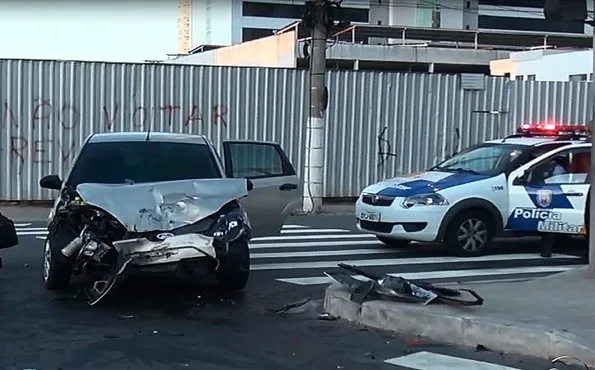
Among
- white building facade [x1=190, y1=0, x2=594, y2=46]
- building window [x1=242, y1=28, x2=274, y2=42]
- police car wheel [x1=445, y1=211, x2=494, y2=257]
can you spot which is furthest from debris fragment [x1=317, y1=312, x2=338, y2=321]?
building window [x1=242, y1=28, x2=274, y2=42]

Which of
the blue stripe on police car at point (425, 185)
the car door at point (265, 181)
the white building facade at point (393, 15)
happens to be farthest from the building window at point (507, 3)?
the car door at point (265, 181)

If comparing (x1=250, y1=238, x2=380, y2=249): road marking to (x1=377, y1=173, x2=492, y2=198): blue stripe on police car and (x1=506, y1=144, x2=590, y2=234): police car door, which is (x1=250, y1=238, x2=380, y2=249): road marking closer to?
(x1=377, y1=173, x2=492, y2=198): blue stripe on police car

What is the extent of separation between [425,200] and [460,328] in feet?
16.8

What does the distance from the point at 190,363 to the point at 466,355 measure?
2076 mm

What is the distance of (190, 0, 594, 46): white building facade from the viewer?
207ft

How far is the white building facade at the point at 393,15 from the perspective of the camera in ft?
207

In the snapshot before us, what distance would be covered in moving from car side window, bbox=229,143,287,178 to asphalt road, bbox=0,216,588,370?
186cm

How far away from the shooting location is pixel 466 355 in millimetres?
7680

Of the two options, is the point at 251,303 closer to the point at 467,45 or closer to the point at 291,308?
the point at 291,308

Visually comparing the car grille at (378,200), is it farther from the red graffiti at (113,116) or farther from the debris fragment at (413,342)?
the red graffiti at (113,116)

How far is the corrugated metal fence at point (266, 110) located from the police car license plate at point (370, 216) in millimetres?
8320

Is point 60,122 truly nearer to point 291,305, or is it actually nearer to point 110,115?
point 110,115

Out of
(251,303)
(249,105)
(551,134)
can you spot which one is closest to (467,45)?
(249,105)

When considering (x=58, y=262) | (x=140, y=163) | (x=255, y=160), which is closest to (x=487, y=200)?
(x=255, y=160)
